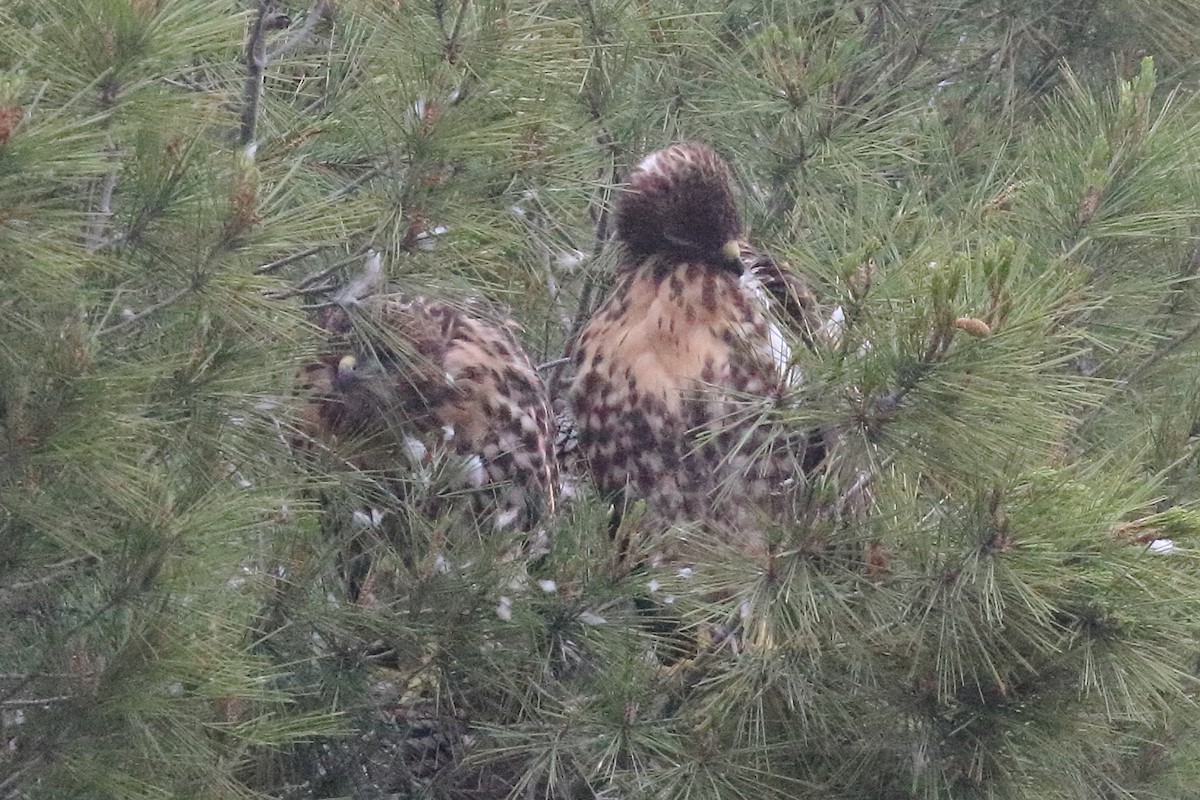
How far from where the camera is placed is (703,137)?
4.16 m

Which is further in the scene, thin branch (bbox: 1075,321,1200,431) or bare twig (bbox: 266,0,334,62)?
thin branch (bbox: 1075,321,1200,431)

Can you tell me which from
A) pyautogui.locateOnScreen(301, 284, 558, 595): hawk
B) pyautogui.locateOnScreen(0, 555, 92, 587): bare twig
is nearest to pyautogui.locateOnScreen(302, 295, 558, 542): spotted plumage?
pyautogui.locateOnScreen(301, 284, 558, 595): hawk

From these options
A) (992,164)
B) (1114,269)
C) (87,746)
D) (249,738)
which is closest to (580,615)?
(249,738)

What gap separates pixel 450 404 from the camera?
3.98 m

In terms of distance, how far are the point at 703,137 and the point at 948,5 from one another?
869 millimetres

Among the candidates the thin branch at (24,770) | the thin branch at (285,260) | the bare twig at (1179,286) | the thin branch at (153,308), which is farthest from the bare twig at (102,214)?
the bare twig at (1179,286)

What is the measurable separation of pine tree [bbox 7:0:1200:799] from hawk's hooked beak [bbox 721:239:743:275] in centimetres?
16

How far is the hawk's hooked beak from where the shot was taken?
3.85 meters

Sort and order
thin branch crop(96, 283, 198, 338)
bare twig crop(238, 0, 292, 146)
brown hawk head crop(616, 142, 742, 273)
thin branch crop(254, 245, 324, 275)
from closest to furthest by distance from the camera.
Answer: thin branch crop(96, 283, 198, 338), thin branch crop(254, 245, 324, 275), bare twig crop(238, 0, 292, 146), brown hawk head crop(616, 142, 742, 273)

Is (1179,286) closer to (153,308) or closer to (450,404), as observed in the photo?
(450,404)

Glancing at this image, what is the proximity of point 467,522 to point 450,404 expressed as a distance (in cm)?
54

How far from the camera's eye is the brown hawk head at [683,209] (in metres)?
3.76

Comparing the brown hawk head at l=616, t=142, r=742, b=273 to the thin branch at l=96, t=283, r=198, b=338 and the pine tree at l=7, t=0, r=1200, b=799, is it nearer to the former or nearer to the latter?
the pine tree at l=7, t=0, r=1200, b=799

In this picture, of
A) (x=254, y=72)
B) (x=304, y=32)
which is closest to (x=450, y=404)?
(x=304, y=32)
